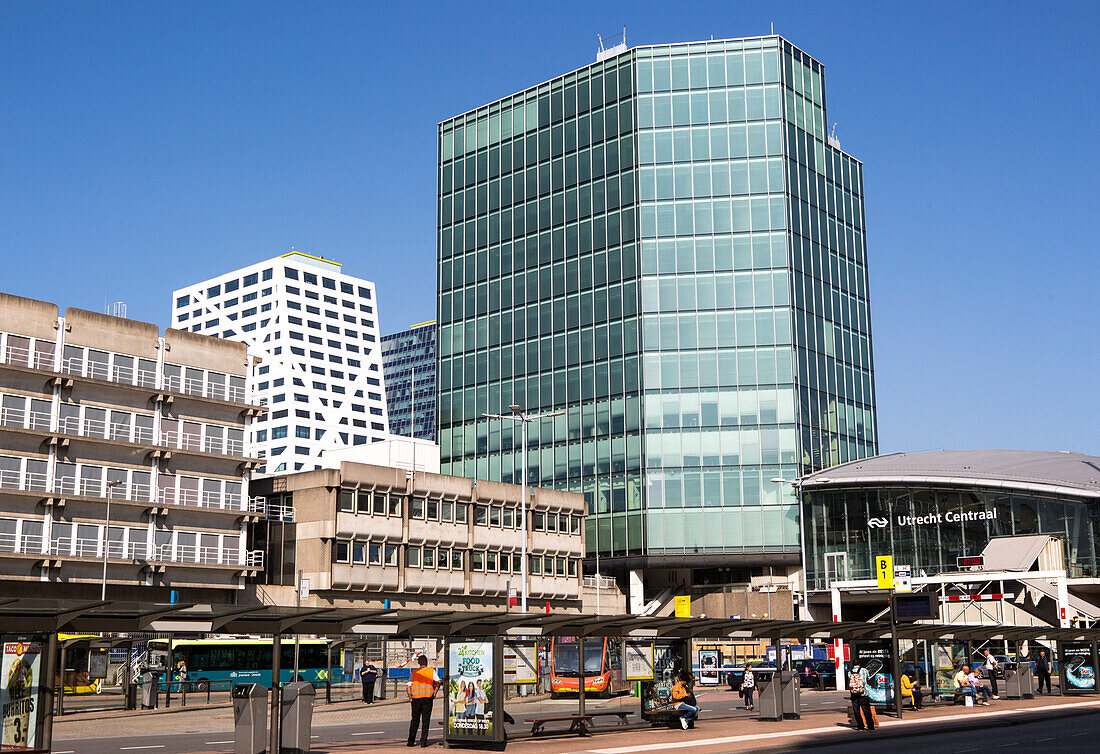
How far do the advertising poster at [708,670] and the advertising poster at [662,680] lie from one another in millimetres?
42628

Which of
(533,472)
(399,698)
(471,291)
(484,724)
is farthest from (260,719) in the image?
(471,291)

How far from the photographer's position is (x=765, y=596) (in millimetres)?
88875

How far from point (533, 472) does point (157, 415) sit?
118 feet

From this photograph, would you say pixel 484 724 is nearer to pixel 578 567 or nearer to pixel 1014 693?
pixel 1014 693

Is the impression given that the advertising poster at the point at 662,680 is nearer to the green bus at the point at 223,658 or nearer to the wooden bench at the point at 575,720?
the wooden bench at the point at 575,720

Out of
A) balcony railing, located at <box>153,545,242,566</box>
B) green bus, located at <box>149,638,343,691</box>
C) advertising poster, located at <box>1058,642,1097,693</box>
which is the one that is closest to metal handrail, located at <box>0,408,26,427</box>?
balcony railing, located at <box>153,545,242,566</box>

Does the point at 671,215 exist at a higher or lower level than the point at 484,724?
higher

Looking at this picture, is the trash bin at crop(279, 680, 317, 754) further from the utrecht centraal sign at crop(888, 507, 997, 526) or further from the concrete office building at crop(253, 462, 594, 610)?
the utrecht centraal sign at crop(888, 507, 997, 526)

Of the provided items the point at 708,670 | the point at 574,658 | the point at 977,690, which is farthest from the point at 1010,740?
the point at 708,670

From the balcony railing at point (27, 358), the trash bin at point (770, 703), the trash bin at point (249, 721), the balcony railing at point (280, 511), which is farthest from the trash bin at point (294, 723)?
the balcony railing at point (280, 511)

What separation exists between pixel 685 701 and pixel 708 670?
43858 millimetres

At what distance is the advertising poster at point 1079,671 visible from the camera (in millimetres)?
51031

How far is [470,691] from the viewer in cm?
2597

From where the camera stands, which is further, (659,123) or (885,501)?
(659,123)
